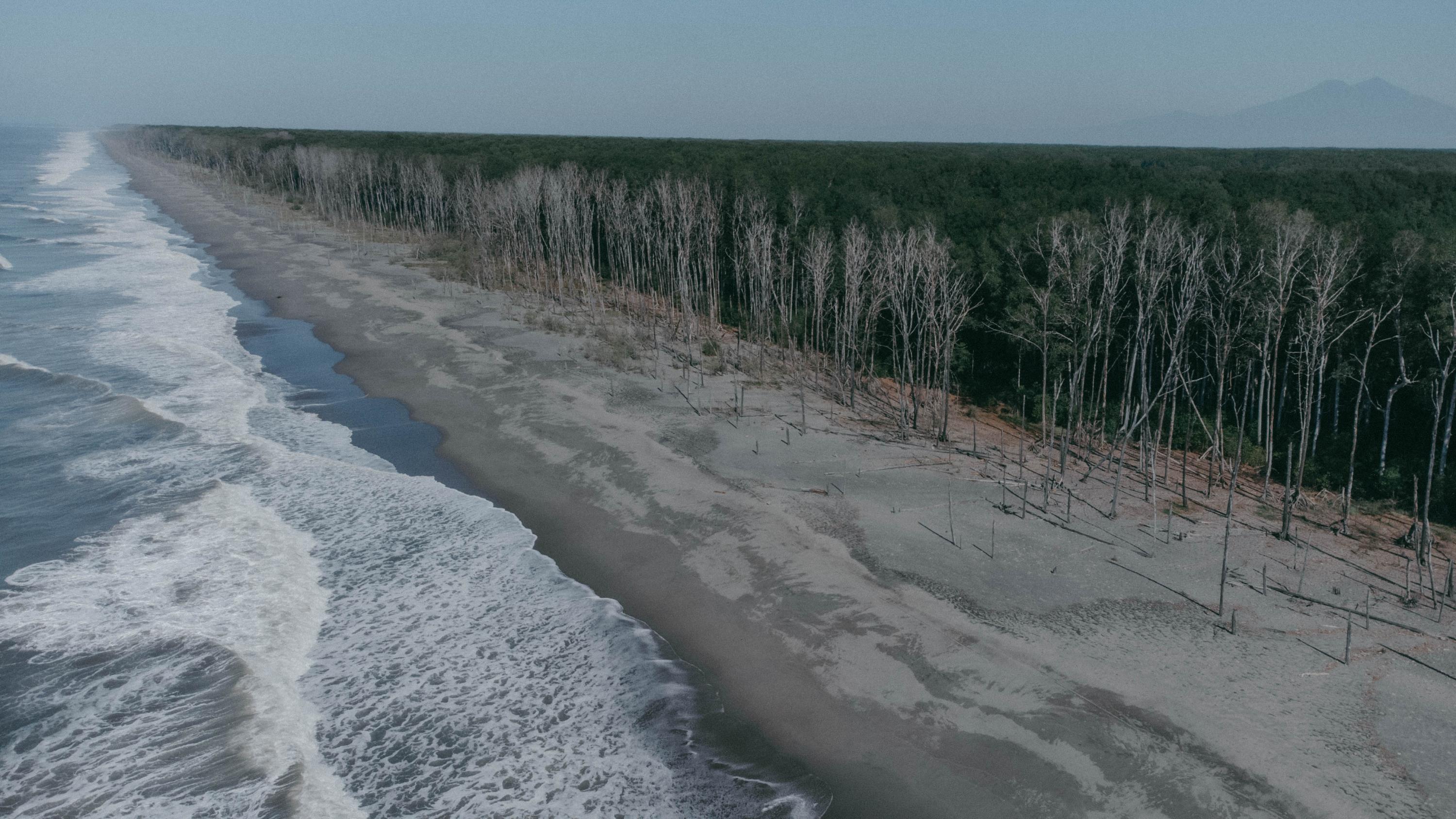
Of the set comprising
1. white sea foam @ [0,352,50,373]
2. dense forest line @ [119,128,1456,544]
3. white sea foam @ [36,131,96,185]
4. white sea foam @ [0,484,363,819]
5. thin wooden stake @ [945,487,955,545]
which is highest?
white sea foam @ [36,131,96,185]

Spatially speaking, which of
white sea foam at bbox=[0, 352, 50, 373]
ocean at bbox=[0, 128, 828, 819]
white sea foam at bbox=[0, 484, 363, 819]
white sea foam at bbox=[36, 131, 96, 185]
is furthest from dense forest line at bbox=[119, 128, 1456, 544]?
white sea foam at bbox=[36, 131, 96, 185]

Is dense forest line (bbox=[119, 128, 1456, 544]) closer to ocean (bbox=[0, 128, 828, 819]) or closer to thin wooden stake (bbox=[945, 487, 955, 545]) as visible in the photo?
thin wooden stake (bbox=[945, 487, 955, 545])

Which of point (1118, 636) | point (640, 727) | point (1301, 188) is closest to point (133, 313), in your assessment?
point (640, 727)

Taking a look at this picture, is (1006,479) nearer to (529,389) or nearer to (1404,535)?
(1404,535)

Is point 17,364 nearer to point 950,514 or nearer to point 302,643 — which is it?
point 302,643

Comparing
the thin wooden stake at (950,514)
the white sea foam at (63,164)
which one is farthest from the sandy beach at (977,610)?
the white sea foam at (63,164)

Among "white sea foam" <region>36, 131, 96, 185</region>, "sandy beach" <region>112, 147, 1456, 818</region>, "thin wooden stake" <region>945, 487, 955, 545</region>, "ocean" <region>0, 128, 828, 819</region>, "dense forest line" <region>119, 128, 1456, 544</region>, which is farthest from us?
"white sea foam" <region>36, 131, 96, 185</region>

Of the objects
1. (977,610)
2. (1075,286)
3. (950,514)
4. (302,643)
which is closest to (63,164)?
(302,643)
